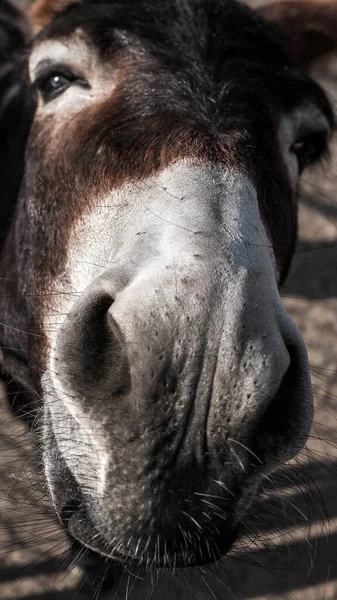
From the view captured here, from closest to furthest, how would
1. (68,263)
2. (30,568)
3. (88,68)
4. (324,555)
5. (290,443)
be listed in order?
(290,443)
(68,263)
(88,68)
(30,568)
(324,555)

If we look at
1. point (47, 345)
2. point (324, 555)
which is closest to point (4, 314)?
point (47, 345)

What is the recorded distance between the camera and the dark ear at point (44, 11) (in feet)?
9.34

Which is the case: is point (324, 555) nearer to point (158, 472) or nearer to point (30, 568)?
point (30, 568)

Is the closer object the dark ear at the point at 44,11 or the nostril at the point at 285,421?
the nostril at the point at 285,421

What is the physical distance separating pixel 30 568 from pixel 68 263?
256 cm

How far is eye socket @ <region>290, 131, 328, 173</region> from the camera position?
256 cm

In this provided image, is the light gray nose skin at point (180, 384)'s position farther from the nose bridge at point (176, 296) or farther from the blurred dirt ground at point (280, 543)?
the blurred dirt ground at point (280, 543)

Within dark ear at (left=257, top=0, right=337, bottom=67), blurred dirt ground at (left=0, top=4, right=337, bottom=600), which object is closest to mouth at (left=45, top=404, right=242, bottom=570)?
blurred dirt ground at (left=0, top=4, right=337, bottom=600)

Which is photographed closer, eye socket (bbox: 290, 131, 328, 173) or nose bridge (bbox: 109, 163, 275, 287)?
nose bridge (bbox: 109, 163, 275, 287)

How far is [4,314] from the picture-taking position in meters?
2.91

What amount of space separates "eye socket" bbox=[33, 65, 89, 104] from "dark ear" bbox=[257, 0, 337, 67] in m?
1.34

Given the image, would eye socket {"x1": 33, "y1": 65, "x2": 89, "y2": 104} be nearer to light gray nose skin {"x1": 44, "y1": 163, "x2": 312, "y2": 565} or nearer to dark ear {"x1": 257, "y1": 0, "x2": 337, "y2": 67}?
light gray nose skin {"x1": 44, "y1": 163, "x2": 312, "y2": 565}

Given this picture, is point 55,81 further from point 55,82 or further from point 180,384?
point 180,384

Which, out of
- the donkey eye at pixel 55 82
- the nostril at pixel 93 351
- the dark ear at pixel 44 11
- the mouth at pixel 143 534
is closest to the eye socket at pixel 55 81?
the donkey eye at pixel 55 82
